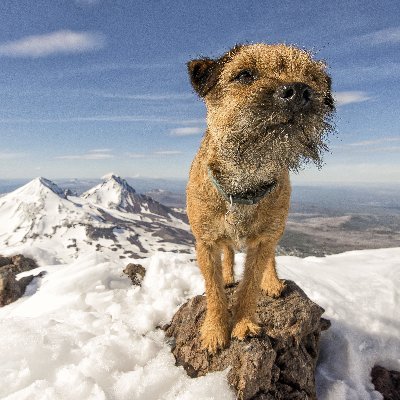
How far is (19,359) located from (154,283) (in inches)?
156

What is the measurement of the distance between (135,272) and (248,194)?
5899 millimetres

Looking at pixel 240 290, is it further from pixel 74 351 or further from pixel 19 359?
pixel 19 359

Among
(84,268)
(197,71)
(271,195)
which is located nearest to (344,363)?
(271,195)

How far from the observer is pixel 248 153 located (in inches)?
150

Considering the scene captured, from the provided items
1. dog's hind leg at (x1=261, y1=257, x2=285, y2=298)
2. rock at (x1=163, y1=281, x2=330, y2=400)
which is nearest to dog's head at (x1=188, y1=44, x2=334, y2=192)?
rock at (x1=163, y1=281, x2=330, y2=400)

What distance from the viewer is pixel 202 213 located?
5262 millimetres

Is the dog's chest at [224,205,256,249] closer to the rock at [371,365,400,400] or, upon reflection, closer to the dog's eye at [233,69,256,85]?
the dog's eye at [233,69,256,85]

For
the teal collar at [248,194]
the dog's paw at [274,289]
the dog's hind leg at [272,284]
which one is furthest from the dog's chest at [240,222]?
the dog's paw at [274,289]

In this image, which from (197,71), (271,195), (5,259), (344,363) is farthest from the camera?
(5,259)

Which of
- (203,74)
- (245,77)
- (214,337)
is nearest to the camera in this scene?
(245,77)

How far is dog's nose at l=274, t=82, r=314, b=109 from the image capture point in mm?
3309

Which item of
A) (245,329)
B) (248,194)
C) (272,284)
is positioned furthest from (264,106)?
(272,284)

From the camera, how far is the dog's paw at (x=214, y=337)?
575 centimetres

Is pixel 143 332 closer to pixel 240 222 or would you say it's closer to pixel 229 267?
pixel 229 267
